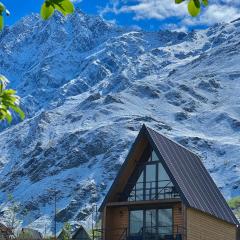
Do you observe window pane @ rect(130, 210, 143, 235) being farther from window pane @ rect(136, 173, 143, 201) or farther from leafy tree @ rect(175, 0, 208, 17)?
leafy tree @ rect(175, 0, 208, 17)

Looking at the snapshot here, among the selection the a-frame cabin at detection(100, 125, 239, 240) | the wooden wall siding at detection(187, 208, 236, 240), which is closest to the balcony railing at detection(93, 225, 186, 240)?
the a-frame cabin at detection(100, 125, 239, 240)

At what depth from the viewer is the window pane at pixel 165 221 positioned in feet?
121

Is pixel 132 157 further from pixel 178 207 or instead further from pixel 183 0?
pixel 183 0

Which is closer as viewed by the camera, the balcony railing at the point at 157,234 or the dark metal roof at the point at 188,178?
the balcony railing at the point at 157,234

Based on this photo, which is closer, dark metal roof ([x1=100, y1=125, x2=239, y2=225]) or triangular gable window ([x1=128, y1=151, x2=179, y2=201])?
dark metal roof ([x1=100, y1=125, x2=239, y2=225])

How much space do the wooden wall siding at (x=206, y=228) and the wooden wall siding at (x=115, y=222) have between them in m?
4.18

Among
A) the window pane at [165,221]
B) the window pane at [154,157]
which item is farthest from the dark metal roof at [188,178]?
the window pane at [165,221]

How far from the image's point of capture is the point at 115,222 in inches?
1561

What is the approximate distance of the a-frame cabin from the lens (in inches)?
1437

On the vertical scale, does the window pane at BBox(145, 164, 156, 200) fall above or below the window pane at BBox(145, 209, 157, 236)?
above

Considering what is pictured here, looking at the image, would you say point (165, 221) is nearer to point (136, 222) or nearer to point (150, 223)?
point (150, 223)

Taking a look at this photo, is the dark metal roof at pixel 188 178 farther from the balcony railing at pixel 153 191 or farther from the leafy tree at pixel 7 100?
the leafy tree at pixel 7 100

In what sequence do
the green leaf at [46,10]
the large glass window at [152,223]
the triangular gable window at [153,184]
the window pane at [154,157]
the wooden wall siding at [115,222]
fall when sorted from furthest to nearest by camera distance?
1. the wooden wall siding at [115,222]
2. the window pane at [154,157]
3. the triangular gable window at [153,184]
4. the large glass window at [152,223]
5. the green leaf at [46,10]

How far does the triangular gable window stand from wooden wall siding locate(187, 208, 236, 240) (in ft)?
4.88
